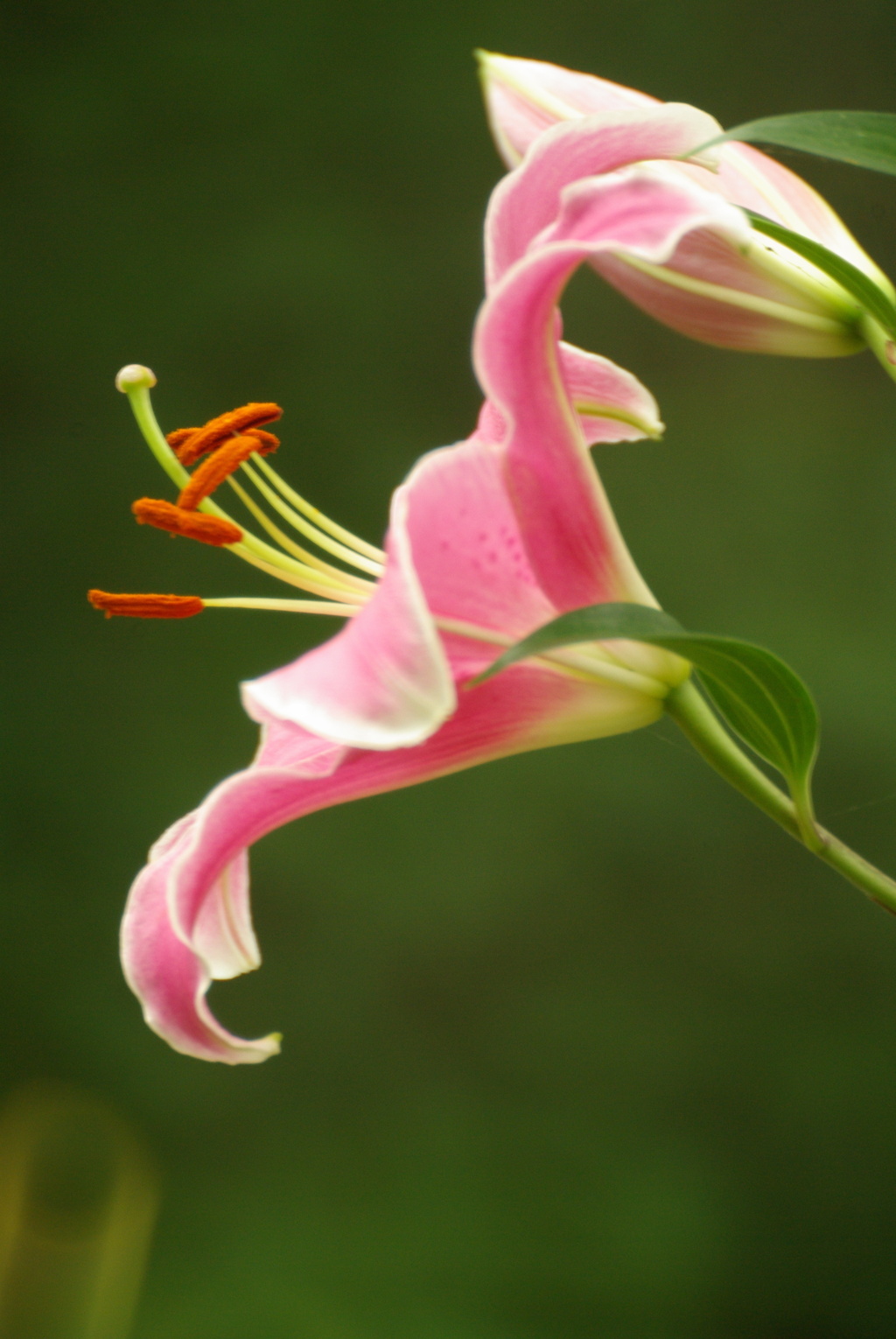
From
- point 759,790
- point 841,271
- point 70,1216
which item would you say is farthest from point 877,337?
point 70,1216

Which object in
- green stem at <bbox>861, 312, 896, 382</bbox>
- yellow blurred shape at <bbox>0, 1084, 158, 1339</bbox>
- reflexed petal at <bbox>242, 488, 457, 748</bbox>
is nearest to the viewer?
reflexed petal at <bbox>242, 488, 457, 748</bbox>

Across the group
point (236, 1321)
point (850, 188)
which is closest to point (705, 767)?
point (850, 188)

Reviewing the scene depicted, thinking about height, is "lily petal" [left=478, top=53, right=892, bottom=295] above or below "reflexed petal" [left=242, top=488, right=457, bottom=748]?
above

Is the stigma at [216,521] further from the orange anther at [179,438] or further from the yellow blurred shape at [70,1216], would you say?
the yellow blurred shape at [70,1216]

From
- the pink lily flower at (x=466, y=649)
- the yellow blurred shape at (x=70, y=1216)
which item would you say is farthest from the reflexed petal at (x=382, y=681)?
the yellow blurred shape at (x=70, y=1216)

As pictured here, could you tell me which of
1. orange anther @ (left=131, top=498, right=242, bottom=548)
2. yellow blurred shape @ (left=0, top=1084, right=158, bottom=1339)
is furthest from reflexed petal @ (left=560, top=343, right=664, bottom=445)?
yellow blurred shape @ (left=0, top=1084, right=158, bottom=1339)

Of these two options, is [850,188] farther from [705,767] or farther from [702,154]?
[702,154]

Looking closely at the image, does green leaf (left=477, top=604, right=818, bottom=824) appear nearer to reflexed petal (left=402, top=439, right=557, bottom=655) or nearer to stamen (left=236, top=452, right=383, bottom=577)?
reflexed petal (left=402, top=439, right=557, bottom=655)
